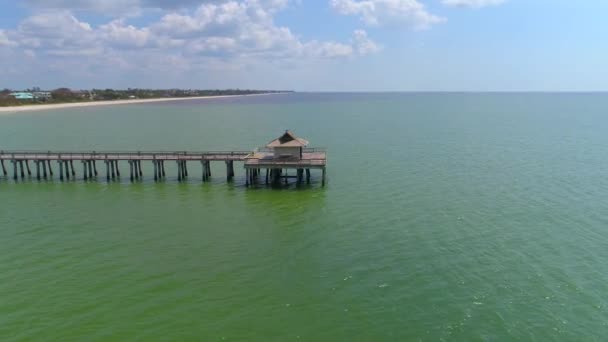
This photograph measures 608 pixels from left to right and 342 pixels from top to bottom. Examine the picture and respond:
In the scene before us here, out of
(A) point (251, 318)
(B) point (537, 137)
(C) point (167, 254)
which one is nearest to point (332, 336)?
(A) point (251, 318)

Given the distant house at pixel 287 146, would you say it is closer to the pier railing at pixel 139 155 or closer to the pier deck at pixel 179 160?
the pier deck at pixel 179 160

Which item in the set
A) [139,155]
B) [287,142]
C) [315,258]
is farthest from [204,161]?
[315,258]

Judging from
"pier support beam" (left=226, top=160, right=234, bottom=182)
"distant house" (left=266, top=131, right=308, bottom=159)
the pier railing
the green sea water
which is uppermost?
"distant house" (left=266, top=131, right=308, bottom=159)

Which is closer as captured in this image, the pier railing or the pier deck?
the pier deck

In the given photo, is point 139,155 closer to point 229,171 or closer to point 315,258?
point 229,171

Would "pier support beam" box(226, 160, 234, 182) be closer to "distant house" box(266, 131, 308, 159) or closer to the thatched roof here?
"distant house" box(266, 131, 308, 159)

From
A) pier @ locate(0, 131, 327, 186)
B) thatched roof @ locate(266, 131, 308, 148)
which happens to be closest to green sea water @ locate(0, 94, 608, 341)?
pier @ locate(0, 131, 327, 186)

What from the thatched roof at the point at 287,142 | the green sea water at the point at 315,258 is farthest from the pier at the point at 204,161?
the green sea water at the point at 315,258
